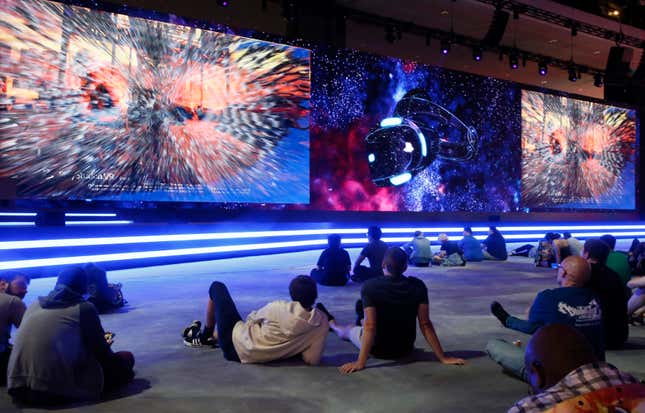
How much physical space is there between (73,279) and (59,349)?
0.40 meters

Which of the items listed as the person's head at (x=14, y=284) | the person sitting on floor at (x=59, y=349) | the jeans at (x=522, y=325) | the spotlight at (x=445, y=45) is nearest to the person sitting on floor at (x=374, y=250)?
the jeans at (x=522, y=325)

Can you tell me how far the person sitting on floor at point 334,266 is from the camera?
26.6ft

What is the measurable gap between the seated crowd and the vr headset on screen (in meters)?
9.11

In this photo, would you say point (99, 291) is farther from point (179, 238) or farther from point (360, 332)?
point (179, 238)

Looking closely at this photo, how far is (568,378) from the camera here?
1749 mm

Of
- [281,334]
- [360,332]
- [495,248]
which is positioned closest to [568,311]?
[360,332]

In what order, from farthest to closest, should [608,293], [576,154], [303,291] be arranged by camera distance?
[576,154] < [608,293] < [303,291]

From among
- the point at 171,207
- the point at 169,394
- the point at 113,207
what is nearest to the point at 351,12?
the point at 171,207

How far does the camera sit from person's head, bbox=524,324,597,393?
6.11 feet

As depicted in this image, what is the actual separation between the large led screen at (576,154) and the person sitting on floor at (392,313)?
13.6 meters

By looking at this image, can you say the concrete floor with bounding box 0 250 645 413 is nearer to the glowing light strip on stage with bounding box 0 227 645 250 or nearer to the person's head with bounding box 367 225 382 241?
the glowing light strip on stage with bounding box 0 227 645 250

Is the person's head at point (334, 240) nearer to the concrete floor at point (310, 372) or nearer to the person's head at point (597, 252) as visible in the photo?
the concrete floor at point (310, 372)

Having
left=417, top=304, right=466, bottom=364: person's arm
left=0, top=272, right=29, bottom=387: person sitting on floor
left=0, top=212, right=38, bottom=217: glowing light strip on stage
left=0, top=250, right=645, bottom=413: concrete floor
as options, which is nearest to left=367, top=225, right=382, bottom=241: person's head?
left=0, top=250, right=645, bottom=413: concrete floor

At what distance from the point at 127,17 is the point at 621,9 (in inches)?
551
